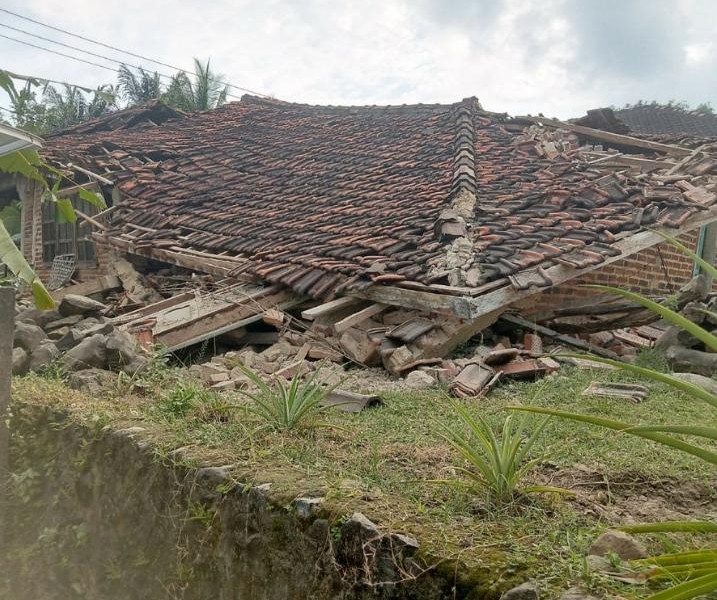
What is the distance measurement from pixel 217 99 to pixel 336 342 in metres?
19.5

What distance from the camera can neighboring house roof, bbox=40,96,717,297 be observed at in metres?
6.33

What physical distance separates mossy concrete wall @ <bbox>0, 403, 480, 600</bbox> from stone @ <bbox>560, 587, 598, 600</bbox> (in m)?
0.28

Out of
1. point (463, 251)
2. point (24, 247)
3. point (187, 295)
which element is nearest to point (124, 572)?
point (463, 251)

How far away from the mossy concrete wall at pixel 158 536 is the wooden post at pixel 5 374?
0.18ft

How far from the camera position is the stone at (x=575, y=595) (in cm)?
165

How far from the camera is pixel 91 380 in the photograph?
14.8 feet

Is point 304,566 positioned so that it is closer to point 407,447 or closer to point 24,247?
point 407,447

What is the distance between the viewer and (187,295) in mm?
7633

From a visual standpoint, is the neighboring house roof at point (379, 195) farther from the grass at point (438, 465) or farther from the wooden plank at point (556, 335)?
the grass at point (438, 465)

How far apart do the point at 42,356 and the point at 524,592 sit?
444 centimetres

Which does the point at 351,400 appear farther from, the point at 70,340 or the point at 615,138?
the point at 615,138

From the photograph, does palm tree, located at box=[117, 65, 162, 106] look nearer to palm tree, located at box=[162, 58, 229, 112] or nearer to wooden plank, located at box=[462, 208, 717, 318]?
palm tree, located at box=[162, 58, 229, 112]

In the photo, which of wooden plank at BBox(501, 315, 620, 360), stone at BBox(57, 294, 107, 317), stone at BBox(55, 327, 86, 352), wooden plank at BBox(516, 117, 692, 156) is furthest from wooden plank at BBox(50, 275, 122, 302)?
wooden plank at BBox(516, 117, 692, 156)

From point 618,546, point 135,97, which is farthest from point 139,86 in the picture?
point 618,546
